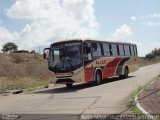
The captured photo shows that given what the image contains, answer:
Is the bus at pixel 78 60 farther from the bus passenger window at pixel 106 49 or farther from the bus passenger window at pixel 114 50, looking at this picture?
the bus passenger window at pixel 114 50

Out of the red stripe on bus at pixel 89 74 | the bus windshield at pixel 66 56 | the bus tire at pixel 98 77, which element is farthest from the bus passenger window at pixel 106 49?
the bus windshield at pixel 66 56

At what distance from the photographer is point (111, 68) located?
31.1 metres

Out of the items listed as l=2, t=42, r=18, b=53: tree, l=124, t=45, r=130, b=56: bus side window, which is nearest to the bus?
l=124, t=45, r=130, b=56: bus side window

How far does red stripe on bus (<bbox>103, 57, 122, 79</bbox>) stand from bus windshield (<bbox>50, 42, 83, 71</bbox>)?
4.29 m

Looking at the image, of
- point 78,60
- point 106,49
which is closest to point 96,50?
point 106,49

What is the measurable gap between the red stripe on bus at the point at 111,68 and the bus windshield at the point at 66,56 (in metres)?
4.29

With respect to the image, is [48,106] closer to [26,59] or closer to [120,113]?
[120,113]

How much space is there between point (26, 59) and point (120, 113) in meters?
49.1

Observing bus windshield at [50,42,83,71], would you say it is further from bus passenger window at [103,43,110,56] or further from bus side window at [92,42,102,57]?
bus passenger window at [103,43,110,56]

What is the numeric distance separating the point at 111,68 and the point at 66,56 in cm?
606

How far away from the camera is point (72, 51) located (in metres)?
26.1

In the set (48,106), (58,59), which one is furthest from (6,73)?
(48,106)

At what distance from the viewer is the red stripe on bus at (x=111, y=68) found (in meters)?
29.8

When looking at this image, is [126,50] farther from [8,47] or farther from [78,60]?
[8,47]
